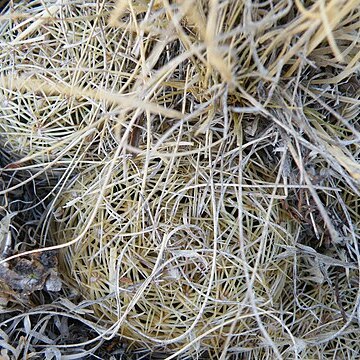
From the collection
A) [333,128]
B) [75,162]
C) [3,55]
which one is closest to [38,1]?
[3,55]

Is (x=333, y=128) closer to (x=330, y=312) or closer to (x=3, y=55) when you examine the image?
(x=330, y=312)

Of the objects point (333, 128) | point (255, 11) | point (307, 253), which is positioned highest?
point (255, 11)

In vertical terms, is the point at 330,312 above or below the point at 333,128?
below

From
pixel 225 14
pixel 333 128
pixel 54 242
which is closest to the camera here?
pixel 225 14

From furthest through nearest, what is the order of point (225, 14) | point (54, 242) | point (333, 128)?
1. point (54, 242)
2. point (333, 128)
3. point (225, 14)

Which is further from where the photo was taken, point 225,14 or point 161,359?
point 161,359

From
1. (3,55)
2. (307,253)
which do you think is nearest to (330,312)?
(307,253)
